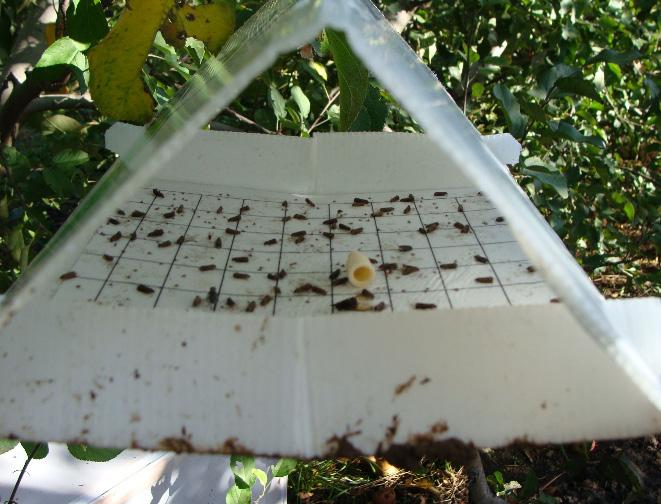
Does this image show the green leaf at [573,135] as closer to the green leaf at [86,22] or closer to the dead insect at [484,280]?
the dead insect at [484,280]

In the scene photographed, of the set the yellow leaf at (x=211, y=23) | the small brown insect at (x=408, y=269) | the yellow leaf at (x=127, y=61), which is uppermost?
the yellow leaf at (x=211, y=23)

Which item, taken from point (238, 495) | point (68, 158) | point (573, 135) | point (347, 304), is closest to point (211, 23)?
point (347, 304)

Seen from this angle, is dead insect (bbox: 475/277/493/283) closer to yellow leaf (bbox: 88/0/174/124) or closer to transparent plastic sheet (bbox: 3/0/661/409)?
transparent plastic sheet (bbox: 3/0/661/409)

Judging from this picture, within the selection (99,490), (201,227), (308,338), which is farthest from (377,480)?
(308,338)

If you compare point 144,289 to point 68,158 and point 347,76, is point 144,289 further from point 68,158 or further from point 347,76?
point 68,158

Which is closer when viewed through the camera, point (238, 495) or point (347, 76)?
point (347, 76)

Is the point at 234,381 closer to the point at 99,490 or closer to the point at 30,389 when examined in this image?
the point at 30,389

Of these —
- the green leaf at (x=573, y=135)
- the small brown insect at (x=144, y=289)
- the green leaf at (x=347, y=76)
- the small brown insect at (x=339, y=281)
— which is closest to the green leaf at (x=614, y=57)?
the green leaf at (x=573, y=135)
